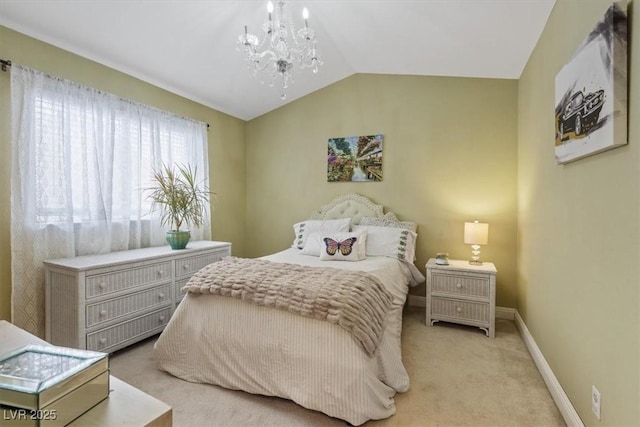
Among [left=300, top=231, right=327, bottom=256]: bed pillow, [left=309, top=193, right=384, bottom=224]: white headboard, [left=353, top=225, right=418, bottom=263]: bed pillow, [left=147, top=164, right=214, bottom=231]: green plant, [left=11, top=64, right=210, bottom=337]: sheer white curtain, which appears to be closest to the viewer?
[left=11, top=64, right=210, bottom=337]: sheer white curtain

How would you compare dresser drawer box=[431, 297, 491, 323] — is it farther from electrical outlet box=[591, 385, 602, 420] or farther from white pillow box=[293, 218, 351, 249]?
electrical outlet box=[591, 385, 602, 420]

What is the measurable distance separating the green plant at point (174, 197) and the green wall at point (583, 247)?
3116mm

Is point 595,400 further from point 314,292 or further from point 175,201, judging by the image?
point 175,201

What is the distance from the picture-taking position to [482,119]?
130 inches

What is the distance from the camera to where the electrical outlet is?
4.56ft

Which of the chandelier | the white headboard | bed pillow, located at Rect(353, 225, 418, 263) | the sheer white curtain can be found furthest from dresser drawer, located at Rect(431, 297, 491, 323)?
the sheer white curtain

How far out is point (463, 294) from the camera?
296 cm

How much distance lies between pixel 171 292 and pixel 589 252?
3.07 metres

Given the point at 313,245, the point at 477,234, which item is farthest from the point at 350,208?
the point at 477,234

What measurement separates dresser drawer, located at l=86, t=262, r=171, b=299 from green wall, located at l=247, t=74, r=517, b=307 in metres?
1.82

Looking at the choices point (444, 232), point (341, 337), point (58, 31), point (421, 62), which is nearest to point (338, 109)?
point (421, 62)

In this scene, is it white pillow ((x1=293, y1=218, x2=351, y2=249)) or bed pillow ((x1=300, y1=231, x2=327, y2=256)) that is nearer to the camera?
bed pillow ((x1=300, y1=231, x2=327, y2=256))

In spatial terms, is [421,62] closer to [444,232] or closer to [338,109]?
[338,109]

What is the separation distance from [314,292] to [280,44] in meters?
1.77
